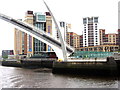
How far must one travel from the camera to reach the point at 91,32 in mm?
106750

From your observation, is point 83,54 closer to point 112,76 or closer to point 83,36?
point 112,76

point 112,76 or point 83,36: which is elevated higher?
point 83,36

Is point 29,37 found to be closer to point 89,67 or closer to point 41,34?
point 41,34

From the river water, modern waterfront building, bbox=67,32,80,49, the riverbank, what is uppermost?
modern waterfront building, bbox=67,32,80,49

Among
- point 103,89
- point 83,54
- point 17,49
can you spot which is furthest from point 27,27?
point 17,49

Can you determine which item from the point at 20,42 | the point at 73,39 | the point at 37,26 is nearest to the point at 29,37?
the point at 37,26

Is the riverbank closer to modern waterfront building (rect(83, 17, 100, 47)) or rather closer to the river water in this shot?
the river water

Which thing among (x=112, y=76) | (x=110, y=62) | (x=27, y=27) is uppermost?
(x=27, y=27)

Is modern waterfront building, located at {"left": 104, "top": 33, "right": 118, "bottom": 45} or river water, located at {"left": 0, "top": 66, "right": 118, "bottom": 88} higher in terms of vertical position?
modern waterfront building, located at {"left": 104, "top": 33, "right": 118, "bottom": 45}

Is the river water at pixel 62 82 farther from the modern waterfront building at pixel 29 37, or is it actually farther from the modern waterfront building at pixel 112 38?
the modern waterfront building at pixel 112 38

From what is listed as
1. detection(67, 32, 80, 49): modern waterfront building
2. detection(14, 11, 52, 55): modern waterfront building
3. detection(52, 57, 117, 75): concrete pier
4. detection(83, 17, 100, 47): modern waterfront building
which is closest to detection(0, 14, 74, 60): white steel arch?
detection(52, 57, 117, 75): concrete pier

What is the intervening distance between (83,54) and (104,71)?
19.2 metres

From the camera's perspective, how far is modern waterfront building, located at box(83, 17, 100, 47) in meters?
105

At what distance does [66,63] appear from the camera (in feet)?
93.6
